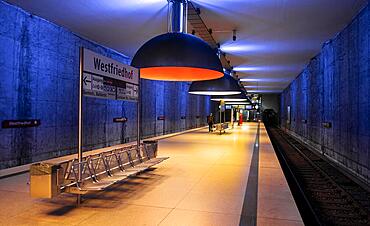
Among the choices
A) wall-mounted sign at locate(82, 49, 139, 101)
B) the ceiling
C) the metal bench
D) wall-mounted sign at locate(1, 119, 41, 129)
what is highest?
the ceiling

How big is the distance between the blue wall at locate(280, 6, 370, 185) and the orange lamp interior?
13.7 feet

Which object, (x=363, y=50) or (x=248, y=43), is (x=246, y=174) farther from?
(x=248, y=43)

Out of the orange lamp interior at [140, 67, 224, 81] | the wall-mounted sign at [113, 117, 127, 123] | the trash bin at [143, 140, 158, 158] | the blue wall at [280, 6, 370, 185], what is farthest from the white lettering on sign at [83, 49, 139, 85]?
the wall-mounted sign at [113, 117, 127, 123]

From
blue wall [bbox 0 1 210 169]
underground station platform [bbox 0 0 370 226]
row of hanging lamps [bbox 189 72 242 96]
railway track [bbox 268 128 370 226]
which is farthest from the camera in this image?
row of hanging lamps [bbox 189 72 242 96]

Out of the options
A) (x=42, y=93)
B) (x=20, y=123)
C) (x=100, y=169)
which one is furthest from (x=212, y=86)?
(x=20, y=123)

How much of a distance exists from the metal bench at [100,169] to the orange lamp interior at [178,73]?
1.57 m

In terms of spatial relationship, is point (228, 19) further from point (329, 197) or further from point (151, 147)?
point (329, 197)

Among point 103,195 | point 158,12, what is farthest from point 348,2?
point 103,195

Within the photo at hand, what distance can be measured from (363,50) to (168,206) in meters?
6.74

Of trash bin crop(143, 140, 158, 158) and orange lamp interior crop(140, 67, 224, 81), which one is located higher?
orange lamp interior crop(140, 67, 224, 81)

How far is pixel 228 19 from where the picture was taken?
8.79 metres

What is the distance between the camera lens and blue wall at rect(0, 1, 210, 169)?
7.53 metres

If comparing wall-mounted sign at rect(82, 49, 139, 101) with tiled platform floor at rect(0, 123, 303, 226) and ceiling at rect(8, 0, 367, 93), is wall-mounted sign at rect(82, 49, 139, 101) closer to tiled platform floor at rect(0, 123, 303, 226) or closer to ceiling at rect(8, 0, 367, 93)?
tiled platform floor at rect(0, 123, 303, 226)

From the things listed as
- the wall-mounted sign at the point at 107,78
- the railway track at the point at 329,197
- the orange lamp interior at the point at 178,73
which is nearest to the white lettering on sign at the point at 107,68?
the wall-mounted sign at the point at 107,78
